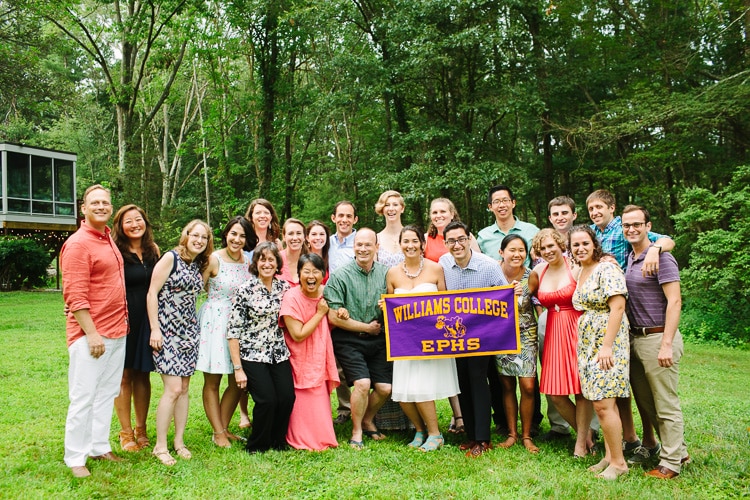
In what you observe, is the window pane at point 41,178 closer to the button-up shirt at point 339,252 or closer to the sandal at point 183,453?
the button-up shirt at point 339,252

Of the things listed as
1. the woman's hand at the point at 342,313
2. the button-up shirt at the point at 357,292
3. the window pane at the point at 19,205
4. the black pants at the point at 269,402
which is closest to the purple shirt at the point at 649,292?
the button-up shirt at the point at 357,292

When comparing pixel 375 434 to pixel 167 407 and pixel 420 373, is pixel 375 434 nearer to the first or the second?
pixel 420 373

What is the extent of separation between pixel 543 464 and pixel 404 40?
53.0ft

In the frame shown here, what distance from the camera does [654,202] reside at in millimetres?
Result: 20844

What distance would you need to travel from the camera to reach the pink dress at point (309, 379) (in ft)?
18.5

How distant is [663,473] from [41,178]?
82.8ft

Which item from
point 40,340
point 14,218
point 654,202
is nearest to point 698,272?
point 654,202

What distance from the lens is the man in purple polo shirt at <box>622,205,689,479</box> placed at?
4.70m

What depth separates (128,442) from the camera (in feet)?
17.7

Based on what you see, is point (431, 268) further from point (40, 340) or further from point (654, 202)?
point (654, 202)

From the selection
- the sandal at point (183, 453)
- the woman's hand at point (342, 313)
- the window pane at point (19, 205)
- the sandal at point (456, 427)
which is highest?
the window pane at point (19, 205)

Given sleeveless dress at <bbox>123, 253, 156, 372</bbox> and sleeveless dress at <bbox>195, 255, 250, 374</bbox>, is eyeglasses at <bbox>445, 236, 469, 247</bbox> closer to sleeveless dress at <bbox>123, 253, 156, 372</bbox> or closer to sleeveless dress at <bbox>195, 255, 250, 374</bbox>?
sleeveless dress at <bbox>195, 255, 250, 374</bbox>

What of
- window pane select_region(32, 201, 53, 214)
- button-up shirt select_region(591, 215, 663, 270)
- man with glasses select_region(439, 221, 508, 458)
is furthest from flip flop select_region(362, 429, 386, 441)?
window pane select_region(32, 201, 53, 214)

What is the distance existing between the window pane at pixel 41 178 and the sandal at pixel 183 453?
21697 millimetres
